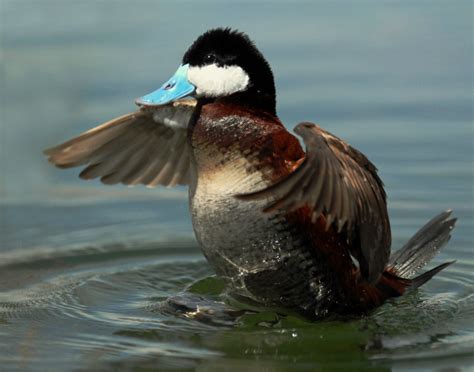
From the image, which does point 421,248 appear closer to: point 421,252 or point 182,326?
point 421,252

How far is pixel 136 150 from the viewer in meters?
7.11

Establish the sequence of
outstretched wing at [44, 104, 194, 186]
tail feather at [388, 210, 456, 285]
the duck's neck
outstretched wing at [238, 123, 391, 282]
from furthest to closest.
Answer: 1. tail feather at [388, 210, 456, 285]
2. outstretched wing at [44, 104, 194, 186]
3. the duck's neck
4. outstretched wing at [238, 123, 391, 282]

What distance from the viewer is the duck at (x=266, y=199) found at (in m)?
5.76

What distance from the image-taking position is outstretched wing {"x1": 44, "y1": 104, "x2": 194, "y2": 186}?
6.86 m

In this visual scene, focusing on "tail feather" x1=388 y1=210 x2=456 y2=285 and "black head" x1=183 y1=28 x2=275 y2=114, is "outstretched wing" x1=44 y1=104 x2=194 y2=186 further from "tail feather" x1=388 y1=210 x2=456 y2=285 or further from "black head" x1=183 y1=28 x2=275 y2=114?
"tail feather" x1=388 y1=210 x2=456 y2=285

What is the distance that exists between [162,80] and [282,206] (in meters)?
4.38

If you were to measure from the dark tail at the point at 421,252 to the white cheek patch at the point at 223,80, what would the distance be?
1.43 meters

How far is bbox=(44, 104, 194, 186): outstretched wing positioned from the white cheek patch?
0.50 m

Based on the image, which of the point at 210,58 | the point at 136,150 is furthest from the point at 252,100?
the point at 136,150

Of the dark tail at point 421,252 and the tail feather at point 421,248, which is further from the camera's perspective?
the tail feather at point 421,248

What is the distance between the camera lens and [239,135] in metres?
6.00

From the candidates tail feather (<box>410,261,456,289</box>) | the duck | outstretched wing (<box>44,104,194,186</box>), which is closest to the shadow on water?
tail feather (<box>410,261,456,289</box>)

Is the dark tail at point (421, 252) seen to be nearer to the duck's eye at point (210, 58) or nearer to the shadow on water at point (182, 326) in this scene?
the shadow on water at point (182, 326)

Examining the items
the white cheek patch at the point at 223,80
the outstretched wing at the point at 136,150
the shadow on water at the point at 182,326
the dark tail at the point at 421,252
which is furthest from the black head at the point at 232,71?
the dark tail at the point at 421,252
